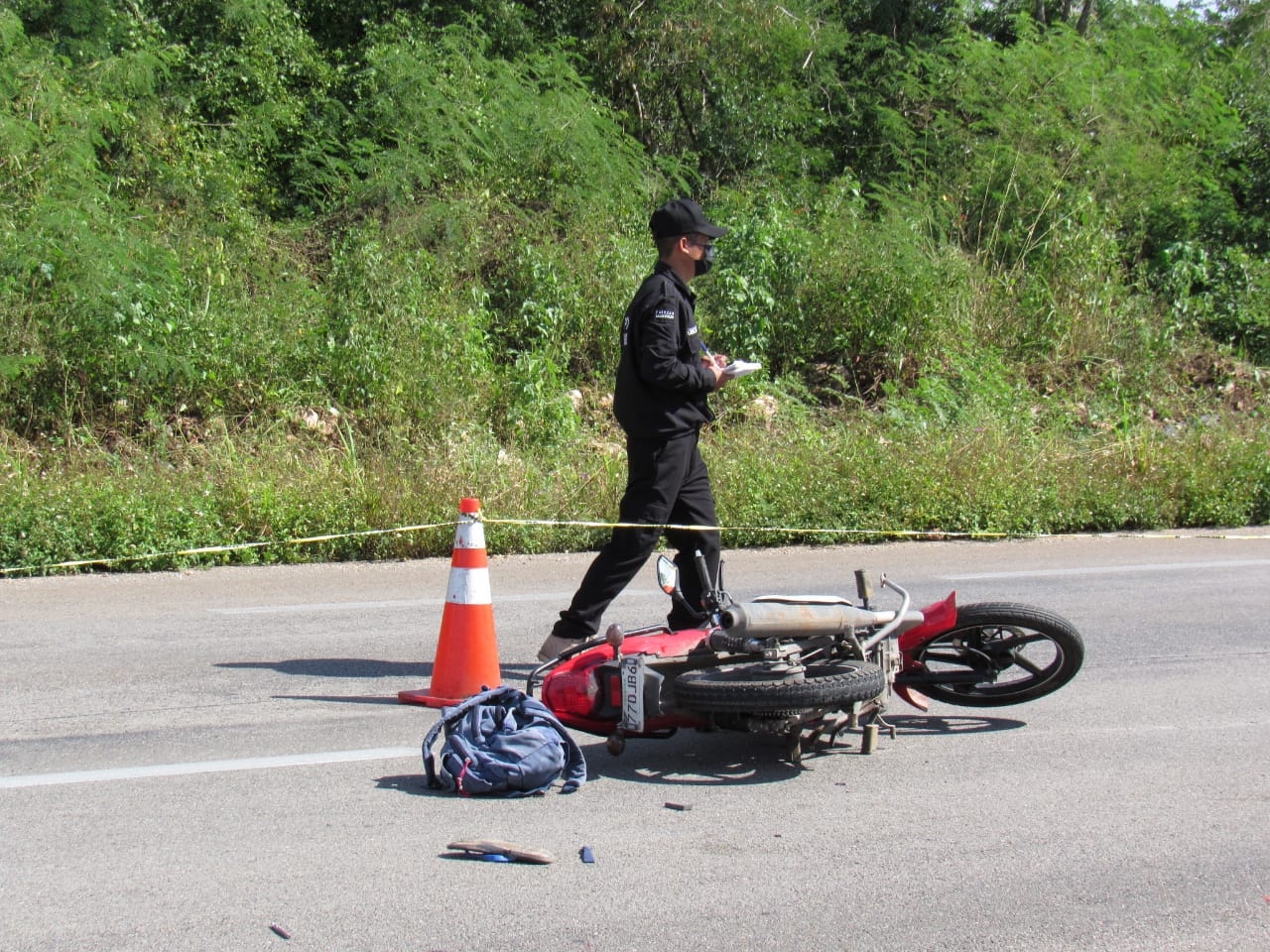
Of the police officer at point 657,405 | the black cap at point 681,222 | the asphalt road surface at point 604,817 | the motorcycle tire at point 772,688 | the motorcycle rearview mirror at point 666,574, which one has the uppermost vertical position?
the black cap at point 681,222

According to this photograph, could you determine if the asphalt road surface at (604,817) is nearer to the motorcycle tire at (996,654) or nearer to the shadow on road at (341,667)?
the shadow on road at (341,667)

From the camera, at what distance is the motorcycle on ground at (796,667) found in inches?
189

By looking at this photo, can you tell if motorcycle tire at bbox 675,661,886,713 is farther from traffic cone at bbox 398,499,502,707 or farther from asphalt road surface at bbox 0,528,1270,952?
traffic cone at bbox 398,499,502,707

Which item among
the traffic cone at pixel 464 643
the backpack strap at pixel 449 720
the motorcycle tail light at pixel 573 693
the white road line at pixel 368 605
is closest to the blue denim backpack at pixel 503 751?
the backpack strap at pixel 449 720

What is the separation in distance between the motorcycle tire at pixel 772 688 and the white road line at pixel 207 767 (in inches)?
47.2

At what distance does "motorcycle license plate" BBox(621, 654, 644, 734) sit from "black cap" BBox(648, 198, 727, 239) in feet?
6.67

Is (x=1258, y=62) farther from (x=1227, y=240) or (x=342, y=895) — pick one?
(x=342, y=895)

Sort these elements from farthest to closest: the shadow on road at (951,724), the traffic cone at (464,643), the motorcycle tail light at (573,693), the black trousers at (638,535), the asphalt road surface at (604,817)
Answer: the black trousers at (638,535), the traffic cone at (464,643), the shadow on road at (951,724), the motorcycle tail light at (573,693), the asphalt road surface at (604,817)

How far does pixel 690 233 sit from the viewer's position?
5.96 meters

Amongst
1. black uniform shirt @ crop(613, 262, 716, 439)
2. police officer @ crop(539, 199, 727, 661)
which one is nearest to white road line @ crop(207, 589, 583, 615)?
police officer @ crop(539, 199, 727, 661)

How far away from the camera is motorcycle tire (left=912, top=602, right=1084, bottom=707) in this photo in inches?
211

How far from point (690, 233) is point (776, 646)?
2.02 meters

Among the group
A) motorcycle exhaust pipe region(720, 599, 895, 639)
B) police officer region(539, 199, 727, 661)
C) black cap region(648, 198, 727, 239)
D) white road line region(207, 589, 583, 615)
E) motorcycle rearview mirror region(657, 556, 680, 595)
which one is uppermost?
black cap region(648, 198, 727, 239)

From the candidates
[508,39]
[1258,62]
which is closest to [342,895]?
[508,39]
